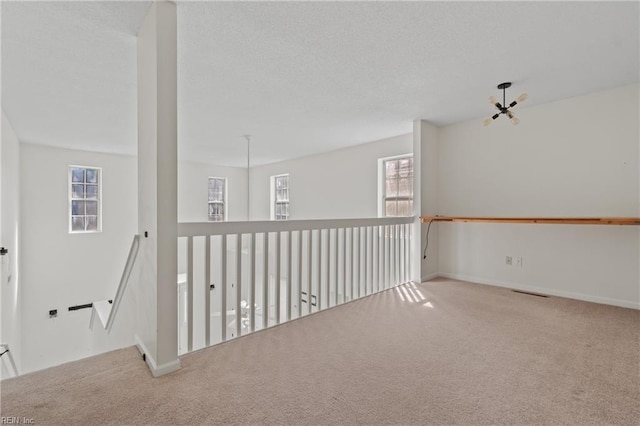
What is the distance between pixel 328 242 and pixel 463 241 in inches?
90.1

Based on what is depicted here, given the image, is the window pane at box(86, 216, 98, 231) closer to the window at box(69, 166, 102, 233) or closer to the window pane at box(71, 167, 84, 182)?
the window at box(69, 166, 102, 233)

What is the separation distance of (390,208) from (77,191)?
6.09 meters

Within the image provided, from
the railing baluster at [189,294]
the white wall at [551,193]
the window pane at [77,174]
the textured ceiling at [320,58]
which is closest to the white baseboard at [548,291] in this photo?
the white wall at [551,193]

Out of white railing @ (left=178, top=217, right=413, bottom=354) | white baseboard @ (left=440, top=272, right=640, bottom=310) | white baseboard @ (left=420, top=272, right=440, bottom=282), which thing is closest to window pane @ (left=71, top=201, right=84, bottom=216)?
white railing @ (left=178, top=217, right=413, bottom=354)

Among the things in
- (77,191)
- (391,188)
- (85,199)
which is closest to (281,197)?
(391,188)

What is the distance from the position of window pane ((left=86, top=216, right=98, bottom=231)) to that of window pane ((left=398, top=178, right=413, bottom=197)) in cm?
607

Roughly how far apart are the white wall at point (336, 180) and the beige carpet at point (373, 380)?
3.18m

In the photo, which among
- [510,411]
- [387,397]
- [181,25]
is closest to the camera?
[510,411]

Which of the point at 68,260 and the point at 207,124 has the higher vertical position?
the point at 207,124

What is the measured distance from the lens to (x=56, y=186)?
5.43 m

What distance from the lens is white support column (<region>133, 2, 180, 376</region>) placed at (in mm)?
1750

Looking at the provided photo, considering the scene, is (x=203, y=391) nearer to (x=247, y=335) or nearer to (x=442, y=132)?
(x=247, y=335)

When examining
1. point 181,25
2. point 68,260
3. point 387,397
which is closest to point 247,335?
point 387,397

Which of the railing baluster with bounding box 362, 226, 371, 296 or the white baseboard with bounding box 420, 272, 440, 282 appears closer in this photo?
the railing baluster with bounding box 362, 226, 371, 296
